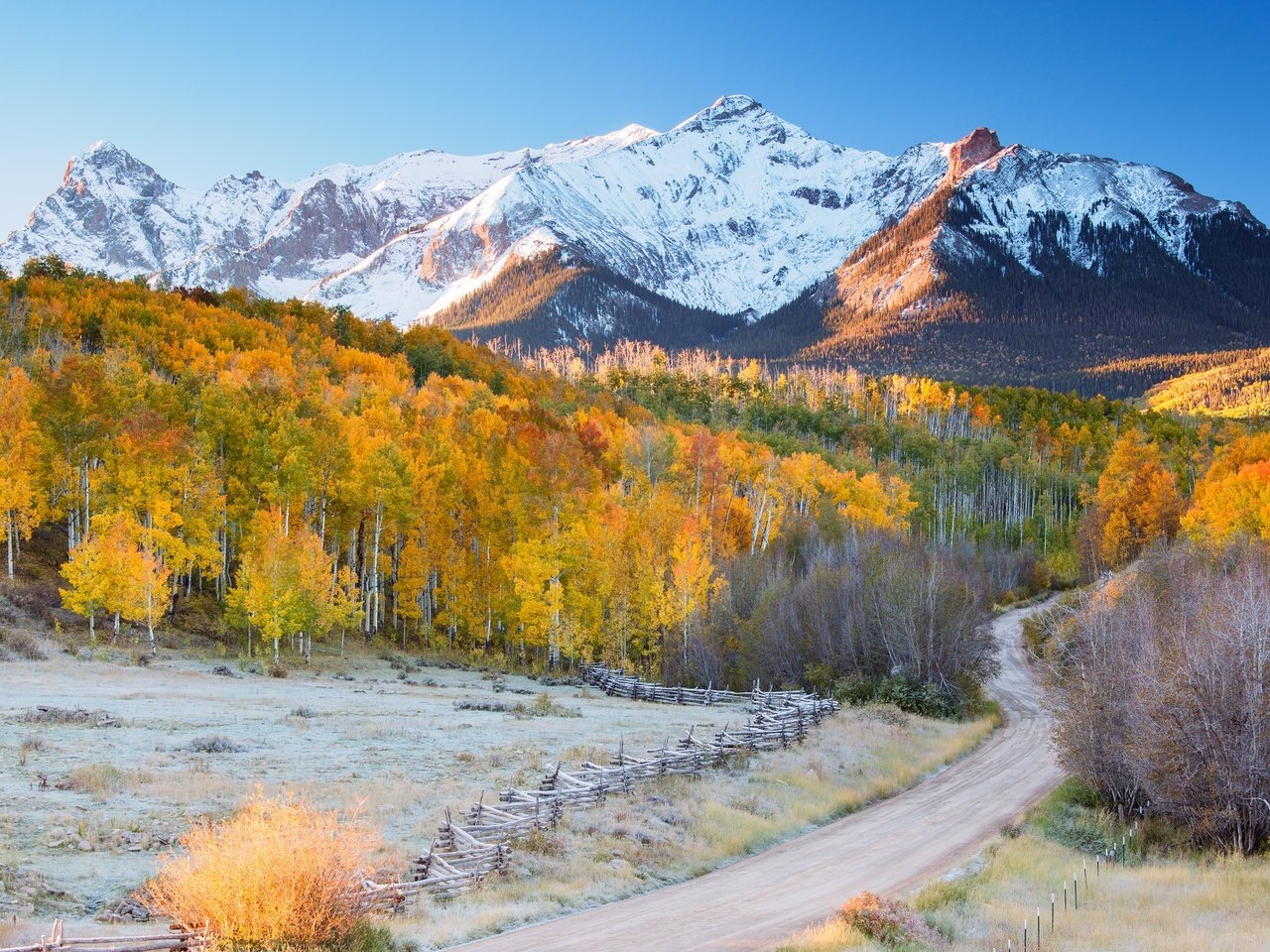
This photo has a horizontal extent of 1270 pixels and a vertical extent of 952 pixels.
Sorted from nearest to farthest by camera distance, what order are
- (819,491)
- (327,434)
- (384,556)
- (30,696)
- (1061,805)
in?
1. (1061,805)
2. (30,696)
3. (327,434)
4. (384,556)
5. (819,491)

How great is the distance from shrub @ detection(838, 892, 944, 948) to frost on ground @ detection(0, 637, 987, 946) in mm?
5016

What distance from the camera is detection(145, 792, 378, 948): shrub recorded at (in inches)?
520

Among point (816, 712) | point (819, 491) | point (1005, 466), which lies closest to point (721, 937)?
point (816, 712)

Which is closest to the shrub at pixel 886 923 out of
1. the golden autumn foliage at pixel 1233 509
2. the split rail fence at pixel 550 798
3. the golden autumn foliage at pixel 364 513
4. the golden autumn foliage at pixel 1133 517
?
the split rail fence at pixel 550 798

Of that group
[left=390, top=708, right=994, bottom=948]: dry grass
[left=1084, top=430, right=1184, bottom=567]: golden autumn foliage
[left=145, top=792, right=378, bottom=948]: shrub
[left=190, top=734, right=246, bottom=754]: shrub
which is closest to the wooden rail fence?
[left=145, top=792, right=378, bottom=948]: shrub

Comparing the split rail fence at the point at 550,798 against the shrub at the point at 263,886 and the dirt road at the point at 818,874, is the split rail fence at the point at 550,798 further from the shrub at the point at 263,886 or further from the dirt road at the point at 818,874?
the shrub at the point at 263,886

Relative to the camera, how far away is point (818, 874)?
2244cm

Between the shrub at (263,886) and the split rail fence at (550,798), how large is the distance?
202cm

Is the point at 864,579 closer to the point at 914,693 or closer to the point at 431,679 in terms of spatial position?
the point at 914,693

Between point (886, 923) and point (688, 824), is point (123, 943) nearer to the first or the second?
point (886, 923)

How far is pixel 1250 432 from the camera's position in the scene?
146 metres

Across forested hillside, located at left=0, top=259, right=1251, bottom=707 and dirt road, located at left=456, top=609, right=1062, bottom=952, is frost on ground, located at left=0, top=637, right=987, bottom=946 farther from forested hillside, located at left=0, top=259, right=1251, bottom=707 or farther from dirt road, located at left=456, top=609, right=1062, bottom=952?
forested hillside, located at left=0, top=259, right=1251, bottom=707

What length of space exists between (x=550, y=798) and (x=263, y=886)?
1053cm

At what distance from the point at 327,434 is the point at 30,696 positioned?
81.8ft
